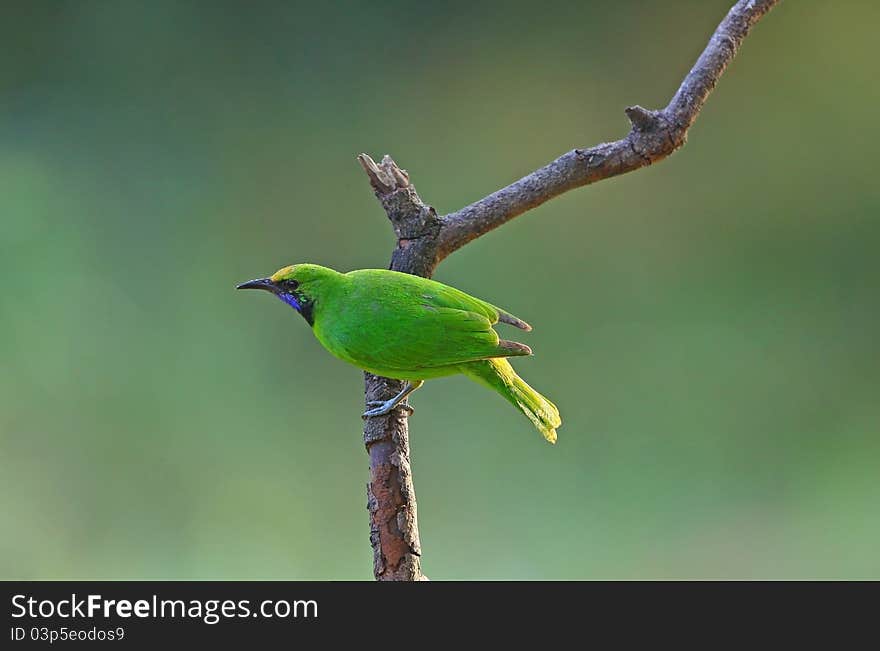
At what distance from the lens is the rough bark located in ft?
4.21

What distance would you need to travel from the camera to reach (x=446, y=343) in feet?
3.67

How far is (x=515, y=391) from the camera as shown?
1.24m

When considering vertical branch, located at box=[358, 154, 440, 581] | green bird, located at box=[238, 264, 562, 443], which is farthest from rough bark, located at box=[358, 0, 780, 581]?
green bird, located at box=[238, 264, 562, 443]

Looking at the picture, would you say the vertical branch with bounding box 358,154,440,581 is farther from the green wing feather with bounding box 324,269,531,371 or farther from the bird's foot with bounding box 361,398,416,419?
the green wing feather with bounding box 324,269,531,371

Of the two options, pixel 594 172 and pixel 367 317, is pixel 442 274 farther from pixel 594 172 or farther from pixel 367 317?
pixel 367 317

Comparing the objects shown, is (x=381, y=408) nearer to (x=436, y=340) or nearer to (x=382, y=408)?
(x=382, y=408)


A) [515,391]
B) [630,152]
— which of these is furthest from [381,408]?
[630,152]

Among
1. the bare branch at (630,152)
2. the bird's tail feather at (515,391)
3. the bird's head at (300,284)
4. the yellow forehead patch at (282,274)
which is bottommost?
the bird's tail feather at (515,391)

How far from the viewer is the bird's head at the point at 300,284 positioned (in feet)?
3.92

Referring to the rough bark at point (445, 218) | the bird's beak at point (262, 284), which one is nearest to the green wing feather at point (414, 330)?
the bird's beak at point (262, 284)

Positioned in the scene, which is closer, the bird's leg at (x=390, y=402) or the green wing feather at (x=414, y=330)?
the green wing feather at (x=414, y=330)

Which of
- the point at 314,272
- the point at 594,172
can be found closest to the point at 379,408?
the point at 314,272

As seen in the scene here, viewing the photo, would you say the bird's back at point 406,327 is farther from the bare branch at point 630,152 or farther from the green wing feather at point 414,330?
the bare branch at point 630,152
